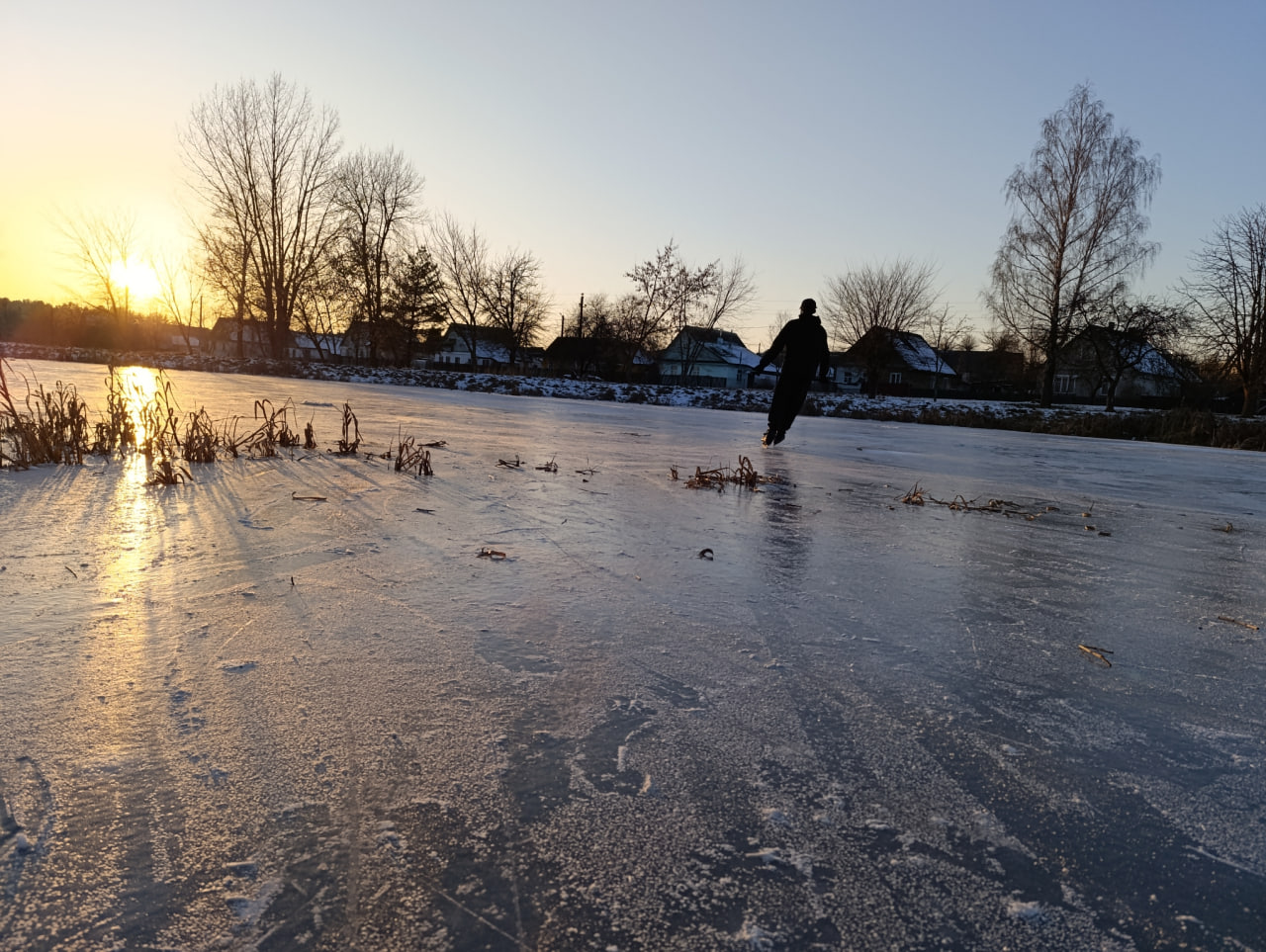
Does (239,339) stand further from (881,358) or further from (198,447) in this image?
(198,447)

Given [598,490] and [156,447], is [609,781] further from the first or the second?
[156,447]

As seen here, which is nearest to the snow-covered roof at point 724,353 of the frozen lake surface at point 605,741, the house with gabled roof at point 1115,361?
the house with gabled roof at point 1115,361

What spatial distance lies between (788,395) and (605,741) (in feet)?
22.6

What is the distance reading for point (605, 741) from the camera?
1.40 metres

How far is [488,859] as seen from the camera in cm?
106

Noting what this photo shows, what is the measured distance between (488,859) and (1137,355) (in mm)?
41020

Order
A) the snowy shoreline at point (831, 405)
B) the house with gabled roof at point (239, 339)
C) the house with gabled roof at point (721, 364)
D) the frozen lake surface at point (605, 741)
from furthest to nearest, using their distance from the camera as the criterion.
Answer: the house with gabled roof at point (721, 364) → the house with gabled roof at point (239, 339) → the snowy shoreline at point (831, 405) → the frozen lake surface at point (605, 741)

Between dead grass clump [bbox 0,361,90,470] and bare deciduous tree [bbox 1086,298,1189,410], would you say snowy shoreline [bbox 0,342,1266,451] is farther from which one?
dead grass clump [bbox 0,361,90,470]

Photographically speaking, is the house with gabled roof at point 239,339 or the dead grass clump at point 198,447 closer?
the dead grass clump at point 198,447

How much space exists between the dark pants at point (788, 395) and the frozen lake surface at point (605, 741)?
4854 millimetres

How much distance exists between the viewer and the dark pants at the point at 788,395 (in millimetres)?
7801

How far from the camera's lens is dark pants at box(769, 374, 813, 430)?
25.6 ft

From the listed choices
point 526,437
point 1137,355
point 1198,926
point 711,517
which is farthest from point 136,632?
point 1137,355

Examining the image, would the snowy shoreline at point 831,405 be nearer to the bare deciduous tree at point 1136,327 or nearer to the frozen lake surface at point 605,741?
the bare deciduous tree at point 1136,327
